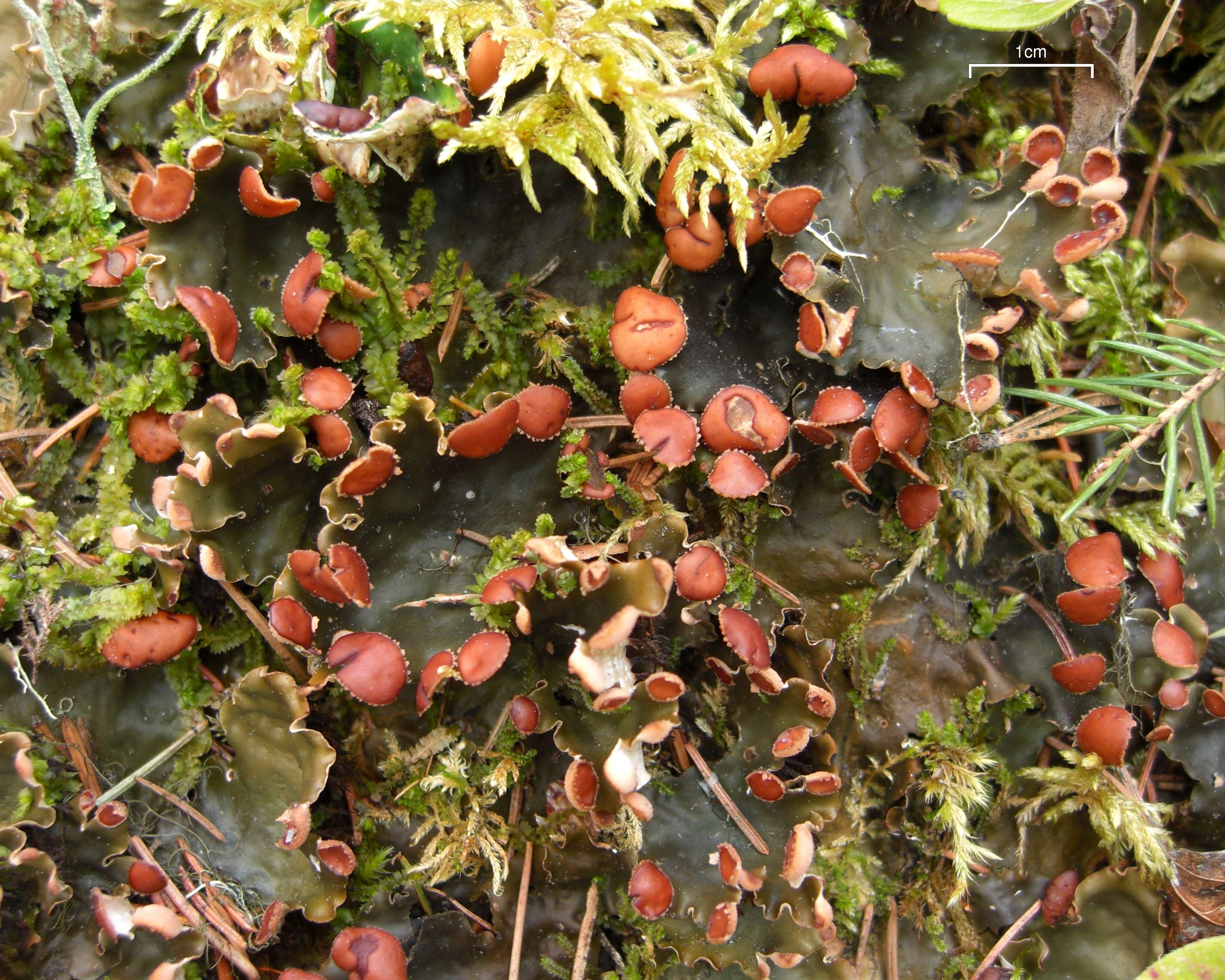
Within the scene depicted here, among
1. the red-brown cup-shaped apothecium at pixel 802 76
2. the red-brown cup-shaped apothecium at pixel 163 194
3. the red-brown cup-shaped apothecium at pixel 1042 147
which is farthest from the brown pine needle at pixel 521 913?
the red-brown cup-shaped apothecium at pixel 1042 147

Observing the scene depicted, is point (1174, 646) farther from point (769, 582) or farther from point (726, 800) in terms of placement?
point (726, 800)

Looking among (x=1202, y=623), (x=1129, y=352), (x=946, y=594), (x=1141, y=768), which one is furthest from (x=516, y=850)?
(x=1129, y=352)

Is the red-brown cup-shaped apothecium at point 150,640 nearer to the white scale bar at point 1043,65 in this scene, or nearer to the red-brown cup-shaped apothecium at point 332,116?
the red-brown cup-shaped apothecium at point 332,116

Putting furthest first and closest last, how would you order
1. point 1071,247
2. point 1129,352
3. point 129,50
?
point 1129,352, point 129,50, point 1071,247

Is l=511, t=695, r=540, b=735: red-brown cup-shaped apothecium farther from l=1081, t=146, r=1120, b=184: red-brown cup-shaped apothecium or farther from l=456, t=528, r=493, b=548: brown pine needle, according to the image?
l=1081, t=146, r=1120, b=184: red-brown cup-shaped apothecium

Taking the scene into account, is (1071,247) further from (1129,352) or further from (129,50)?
(129,50)

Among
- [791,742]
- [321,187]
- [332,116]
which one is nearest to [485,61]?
[332,116]
